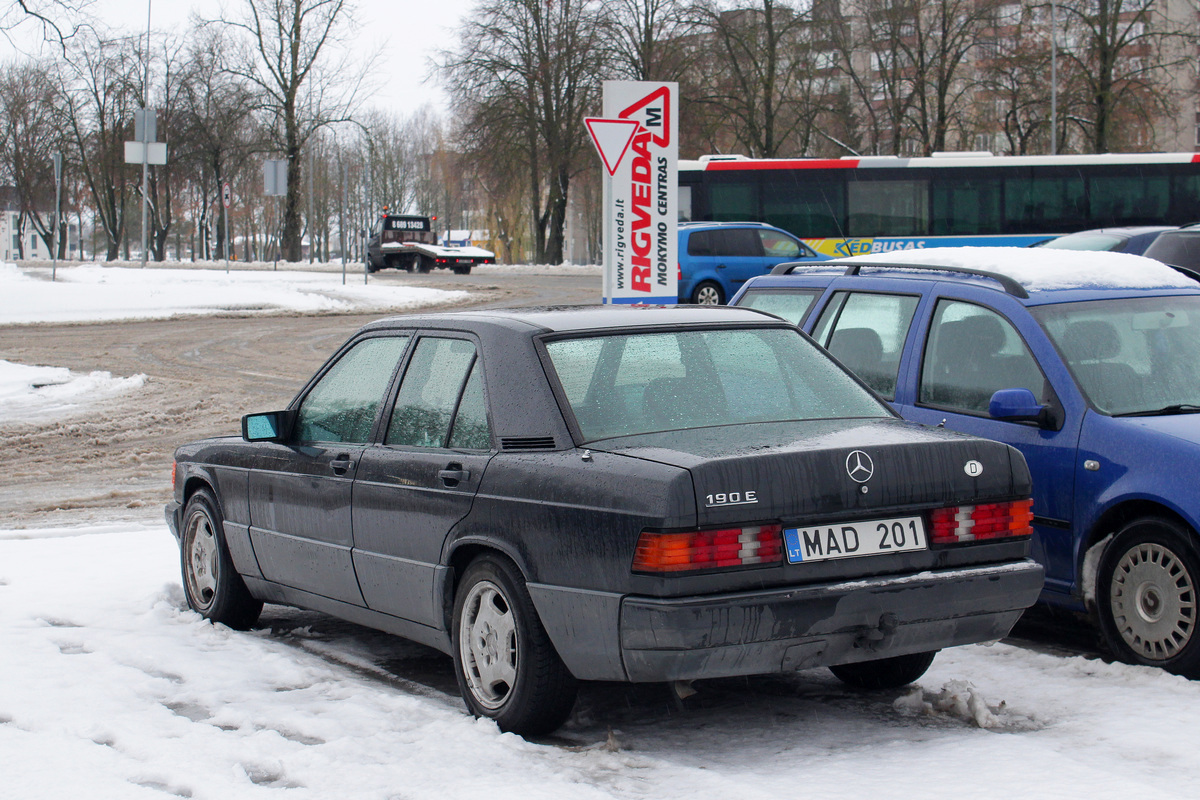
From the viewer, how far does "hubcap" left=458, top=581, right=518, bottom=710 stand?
14.6 feet

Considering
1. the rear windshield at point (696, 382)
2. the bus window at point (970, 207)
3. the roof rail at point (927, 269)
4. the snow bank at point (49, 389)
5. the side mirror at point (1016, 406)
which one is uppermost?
the bus window at point (970, 207)

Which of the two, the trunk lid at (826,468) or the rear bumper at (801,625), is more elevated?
the trunk lid at (826,468)

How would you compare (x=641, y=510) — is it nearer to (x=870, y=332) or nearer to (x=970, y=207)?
(x=870, y=332)

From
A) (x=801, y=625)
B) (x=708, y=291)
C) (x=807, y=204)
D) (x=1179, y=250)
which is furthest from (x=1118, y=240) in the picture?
(x=801, y=625)

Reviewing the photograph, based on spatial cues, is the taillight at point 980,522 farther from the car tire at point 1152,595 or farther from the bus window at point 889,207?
the bus window at point 889,207

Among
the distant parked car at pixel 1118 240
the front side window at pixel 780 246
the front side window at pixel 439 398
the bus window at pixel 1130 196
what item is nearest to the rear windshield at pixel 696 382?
the front side window at pixel 439 398

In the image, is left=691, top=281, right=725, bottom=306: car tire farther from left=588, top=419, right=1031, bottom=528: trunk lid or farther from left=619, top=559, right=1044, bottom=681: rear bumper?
left=619, top=559, right=1044, bottom=681: rear bumper

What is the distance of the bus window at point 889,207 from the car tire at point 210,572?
27.0m

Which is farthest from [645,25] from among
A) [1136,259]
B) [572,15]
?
[1136,259]

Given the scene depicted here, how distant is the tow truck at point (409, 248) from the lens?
56875 millimetres

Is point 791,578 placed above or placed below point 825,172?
below

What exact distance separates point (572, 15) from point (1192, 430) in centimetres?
5421

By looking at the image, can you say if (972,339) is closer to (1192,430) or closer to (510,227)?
(1192,430)

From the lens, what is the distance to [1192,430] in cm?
530
